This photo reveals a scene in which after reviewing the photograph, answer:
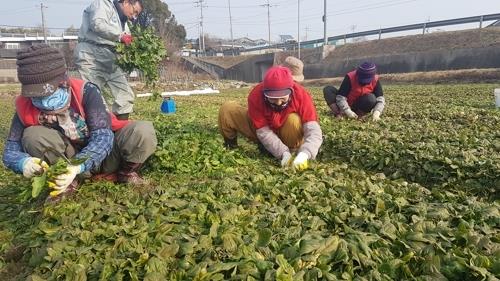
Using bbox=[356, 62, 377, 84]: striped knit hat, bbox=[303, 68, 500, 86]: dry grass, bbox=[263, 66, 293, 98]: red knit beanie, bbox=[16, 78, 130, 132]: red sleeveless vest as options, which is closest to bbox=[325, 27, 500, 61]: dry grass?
bbox=[303, 68, 500, 86]: dry grass

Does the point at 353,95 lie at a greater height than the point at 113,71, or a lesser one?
lesser

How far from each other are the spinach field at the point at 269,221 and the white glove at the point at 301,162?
3.4 inches

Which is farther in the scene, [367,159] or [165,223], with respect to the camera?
[367,159]

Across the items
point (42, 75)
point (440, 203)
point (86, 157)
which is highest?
point (42, 75)

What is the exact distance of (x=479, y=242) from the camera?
7.37ft

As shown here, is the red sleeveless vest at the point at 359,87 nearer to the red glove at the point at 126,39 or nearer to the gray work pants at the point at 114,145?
the red glove at the point at 126,39

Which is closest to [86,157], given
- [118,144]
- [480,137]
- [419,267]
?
[118,144]

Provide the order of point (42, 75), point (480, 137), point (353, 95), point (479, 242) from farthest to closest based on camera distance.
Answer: point (353, 95) < point (480, 137) < point (42, 75) < point (479, 242)

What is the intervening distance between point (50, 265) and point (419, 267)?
6.53ft

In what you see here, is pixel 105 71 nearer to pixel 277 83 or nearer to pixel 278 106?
pixel 278 106

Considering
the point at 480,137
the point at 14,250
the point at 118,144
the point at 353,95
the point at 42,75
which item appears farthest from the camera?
the point at 353,95

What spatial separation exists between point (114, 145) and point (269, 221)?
1.91 m

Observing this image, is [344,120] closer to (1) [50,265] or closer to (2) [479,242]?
(2) [479,242]

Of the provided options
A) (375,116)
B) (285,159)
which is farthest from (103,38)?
(375,116)
